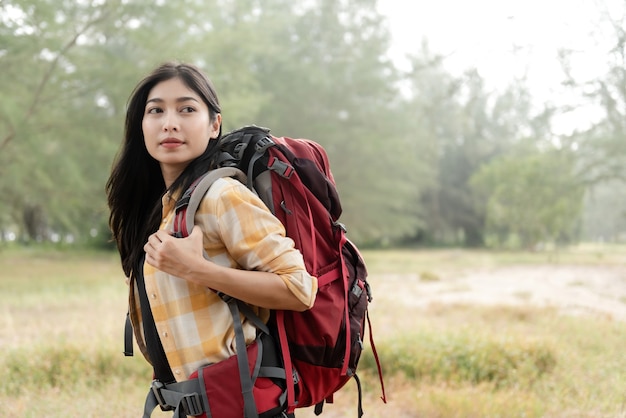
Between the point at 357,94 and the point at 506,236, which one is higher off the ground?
the point at 357,94

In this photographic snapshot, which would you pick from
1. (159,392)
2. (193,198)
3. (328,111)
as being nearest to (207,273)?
(193,198)

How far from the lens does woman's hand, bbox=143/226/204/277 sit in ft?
5.30

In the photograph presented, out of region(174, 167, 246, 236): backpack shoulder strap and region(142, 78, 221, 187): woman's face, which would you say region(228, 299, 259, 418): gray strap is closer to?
region(174, 167, 246, 236): backpack shoulder strap

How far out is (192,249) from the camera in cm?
163

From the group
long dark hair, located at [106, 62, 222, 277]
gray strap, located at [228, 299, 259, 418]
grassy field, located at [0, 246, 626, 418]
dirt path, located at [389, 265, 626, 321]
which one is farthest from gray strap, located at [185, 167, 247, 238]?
dirt path, located at [389, 265, 626, 321]

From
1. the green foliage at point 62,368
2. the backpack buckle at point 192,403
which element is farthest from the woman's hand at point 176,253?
the green foliage at point 62,368

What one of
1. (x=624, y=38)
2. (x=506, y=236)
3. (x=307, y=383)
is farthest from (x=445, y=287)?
(x=506, y=236)

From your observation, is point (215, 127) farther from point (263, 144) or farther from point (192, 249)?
point (192, 249)

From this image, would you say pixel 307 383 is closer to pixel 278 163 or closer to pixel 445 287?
Answer: pixel 278 163

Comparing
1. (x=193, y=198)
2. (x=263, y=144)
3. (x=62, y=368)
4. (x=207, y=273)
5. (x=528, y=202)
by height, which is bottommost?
(x=62, y=368)

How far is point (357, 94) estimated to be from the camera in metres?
25.7

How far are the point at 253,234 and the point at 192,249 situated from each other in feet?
0.54

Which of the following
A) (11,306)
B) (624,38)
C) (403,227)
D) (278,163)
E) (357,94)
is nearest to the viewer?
(278,163)

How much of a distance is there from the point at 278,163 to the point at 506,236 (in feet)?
137
